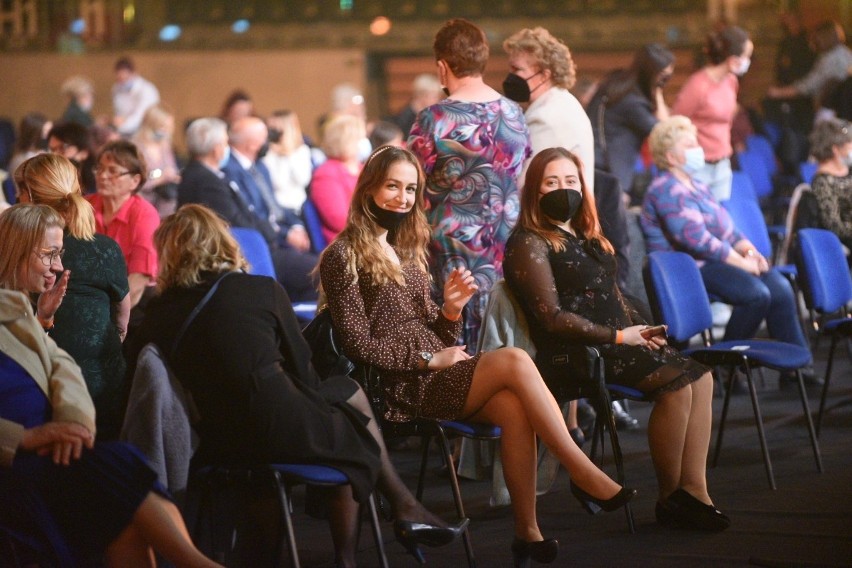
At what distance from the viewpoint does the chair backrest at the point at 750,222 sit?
700 cm

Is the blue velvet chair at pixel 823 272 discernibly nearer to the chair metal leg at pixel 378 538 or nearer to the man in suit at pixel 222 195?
the man in suit at pixel 222 195

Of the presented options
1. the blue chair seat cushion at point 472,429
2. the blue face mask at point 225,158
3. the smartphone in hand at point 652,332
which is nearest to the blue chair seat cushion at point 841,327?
the smartphone in hand at point 652,332

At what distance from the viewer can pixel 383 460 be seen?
3.66 meters

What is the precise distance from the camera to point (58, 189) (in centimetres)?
424

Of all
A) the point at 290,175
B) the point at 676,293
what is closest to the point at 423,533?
the point at 676,293

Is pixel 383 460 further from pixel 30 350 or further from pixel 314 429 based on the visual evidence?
pixel 30 350

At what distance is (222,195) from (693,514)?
10.3 ft

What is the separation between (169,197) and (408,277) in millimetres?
3432

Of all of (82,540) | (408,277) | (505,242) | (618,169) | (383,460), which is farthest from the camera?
(618,169)

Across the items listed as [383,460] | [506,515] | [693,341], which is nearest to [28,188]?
[383,460]

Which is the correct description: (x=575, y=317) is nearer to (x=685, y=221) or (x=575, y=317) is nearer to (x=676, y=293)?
(x=676, y=293)

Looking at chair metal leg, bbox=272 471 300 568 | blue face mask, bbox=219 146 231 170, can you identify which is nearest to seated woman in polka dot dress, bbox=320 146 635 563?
chair metal leg, bbox=272 471 300 568

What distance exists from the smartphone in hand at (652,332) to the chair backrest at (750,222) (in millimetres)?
2891

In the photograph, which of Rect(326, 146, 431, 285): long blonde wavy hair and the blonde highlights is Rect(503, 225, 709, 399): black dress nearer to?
Rect(326, 146, 431, 285): long blonde wavy hair
